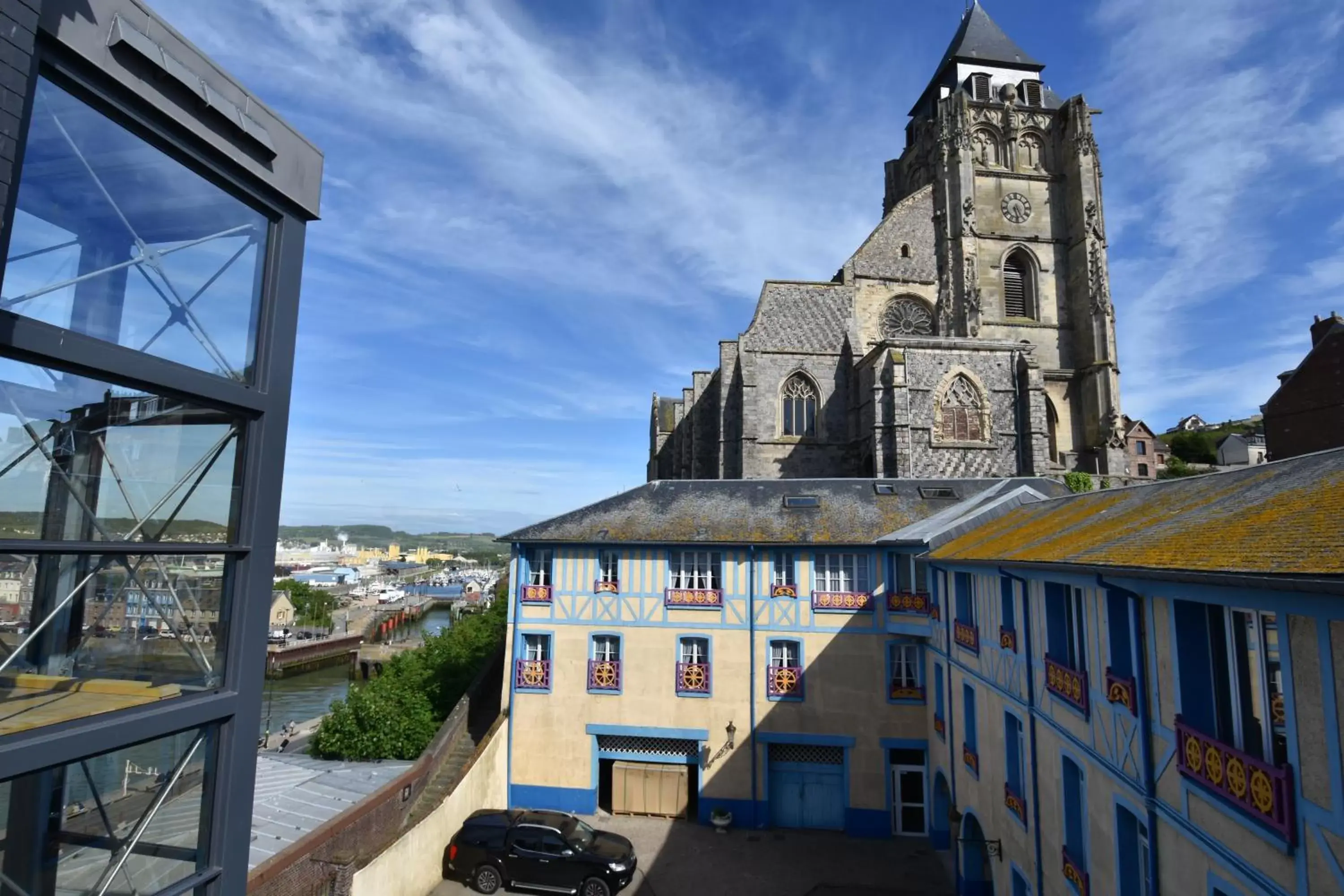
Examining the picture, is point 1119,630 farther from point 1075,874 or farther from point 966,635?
point 966,635

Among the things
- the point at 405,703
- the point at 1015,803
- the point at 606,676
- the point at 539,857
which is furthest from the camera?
the point at 405,703

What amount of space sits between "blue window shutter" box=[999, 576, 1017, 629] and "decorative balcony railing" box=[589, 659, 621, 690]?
29.5ft

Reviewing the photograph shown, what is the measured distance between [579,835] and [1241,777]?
11412 mm

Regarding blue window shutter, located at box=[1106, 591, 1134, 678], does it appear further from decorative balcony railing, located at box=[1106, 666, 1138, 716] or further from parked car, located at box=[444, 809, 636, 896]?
parked car, located at box=[444, 809, 636, 896]

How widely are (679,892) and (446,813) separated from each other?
4.57 m

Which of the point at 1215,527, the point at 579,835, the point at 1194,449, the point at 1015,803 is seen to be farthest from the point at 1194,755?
the point at 1194,449

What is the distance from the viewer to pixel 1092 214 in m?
32.7

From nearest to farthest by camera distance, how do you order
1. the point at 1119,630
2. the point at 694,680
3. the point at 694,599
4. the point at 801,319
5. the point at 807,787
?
the point at 1119,630 → the point at 807,787 → the point at 694,680 → the point at 694,599 → the point at 801,319

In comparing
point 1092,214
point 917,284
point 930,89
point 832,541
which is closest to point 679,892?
point 832,541

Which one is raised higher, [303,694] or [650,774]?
[650,774]

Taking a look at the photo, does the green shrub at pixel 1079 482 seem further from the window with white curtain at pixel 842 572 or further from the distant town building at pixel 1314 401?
the window with white curtain at pixel 842 572

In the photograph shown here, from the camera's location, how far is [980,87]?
35500 millimetres

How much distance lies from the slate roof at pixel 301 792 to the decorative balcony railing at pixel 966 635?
35.4 feet

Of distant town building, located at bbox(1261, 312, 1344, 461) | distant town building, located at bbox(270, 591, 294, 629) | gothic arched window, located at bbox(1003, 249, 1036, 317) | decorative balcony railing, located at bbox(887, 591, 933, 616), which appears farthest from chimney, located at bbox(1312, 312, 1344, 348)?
distant town building, located at bbox(270, 591, 294, 629)
